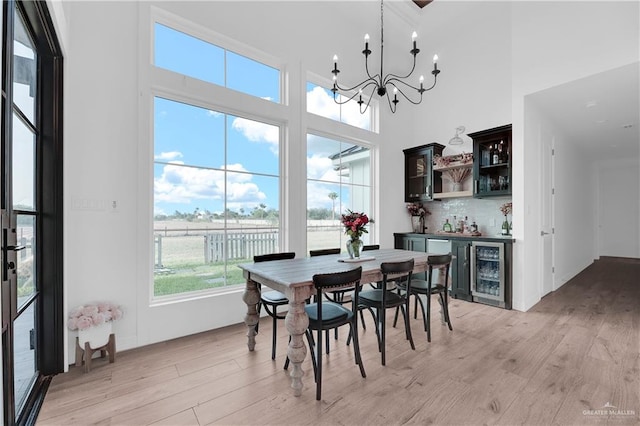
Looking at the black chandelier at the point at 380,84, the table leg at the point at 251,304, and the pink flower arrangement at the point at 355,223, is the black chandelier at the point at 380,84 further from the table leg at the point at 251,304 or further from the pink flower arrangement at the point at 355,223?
the table leg at the point at 251,304

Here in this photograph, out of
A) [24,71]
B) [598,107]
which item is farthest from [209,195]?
[598,107]

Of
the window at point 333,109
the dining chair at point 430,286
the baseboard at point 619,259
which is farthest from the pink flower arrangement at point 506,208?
the baseboard at point 619,259

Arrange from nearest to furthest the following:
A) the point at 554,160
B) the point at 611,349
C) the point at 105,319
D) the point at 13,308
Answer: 1. the point at 13,308
2. the point at 105,319
3. the point at 611,349
4. the point at 554,160

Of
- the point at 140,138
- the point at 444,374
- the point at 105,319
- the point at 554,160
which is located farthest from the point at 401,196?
the point at 105,319

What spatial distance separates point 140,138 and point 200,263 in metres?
1.37

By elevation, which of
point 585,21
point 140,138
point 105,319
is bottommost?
point 105,319

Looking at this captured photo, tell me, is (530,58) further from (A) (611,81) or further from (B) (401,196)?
(B) (401,196)

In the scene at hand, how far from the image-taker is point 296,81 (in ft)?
12.3

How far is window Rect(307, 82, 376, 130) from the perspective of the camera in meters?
4.04

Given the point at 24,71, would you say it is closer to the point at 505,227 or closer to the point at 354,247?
the point at 354,247

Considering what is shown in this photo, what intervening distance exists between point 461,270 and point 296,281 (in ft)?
10.1

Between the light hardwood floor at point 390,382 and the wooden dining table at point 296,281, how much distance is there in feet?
0.87

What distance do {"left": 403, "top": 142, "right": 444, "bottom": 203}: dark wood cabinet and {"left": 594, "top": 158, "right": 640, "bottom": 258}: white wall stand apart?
21.2ft

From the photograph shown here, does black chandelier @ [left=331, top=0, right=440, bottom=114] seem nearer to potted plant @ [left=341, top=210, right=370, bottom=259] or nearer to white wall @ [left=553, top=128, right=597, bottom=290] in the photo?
potted plant @ [left=341, top=210, right=370, bottom=259]
